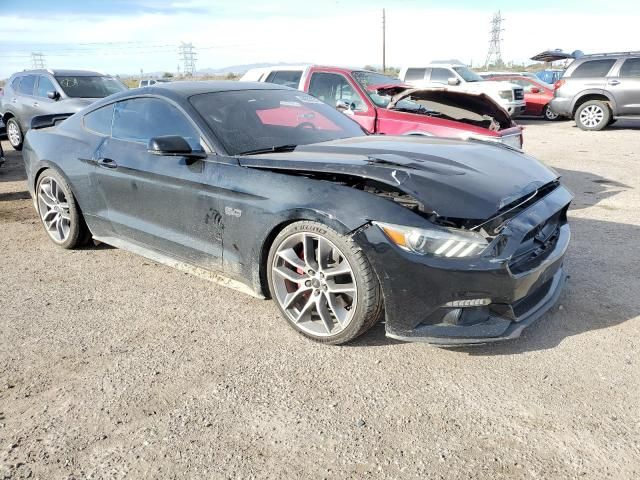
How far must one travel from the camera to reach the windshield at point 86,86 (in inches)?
415

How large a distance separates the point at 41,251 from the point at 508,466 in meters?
4.42

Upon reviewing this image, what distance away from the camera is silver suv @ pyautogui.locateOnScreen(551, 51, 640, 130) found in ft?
43.1

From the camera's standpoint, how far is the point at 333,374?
287 centimetres

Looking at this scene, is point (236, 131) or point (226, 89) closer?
point (236, 131)

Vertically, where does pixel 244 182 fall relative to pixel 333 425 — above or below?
above

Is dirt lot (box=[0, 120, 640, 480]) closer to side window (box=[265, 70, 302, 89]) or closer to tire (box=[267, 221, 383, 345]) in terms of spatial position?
tire (box=[267, 221, 383, 345])

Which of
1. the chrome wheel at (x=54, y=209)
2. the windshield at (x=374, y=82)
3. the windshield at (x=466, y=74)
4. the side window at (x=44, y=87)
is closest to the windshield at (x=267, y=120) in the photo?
the chrome wheel at (x=54, y=209)

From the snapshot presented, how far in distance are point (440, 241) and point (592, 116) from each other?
43.8 ft

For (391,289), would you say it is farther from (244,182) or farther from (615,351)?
(615,351)

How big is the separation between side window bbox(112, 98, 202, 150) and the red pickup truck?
325cm

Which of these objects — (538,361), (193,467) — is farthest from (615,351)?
(193,467)

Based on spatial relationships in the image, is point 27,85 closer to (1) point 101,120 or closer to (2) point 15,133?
(2) point 15,133

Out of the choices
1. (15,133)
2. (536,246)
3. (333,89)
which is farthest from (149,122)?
(15,133)

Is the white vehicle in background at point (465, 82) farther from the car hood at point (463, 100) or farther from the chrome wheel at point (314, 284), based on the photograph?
the chrome wheel at point (314, 284)
